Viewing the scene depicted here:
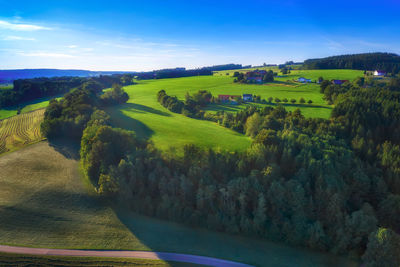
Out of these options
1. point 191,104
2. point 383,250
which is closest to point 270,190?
point 383,250

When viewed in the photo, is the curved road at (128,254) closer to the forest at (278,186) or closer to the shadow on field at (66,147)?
the forest at (278,186)

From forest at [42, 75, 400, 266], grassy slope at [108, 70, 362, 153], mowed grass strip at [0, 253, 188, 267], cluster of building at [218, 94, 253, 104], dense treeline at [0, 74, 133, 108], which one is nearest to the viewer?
mowed grass strip at [0, 253, 188, 267]

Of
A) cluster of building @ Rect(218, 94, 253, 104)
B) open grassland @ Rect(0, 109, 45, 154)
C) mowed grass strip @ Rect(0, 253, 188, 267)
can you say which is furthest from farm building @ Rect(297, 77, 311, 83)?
open grassland @ Rect(0, 109, 45, 154)

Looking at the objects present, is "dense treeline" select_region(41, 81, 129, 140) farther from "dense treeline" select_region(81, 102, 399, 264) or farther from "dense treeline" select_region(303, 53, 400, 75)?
"dense treeline" select_region(303, 53, 400, 75)

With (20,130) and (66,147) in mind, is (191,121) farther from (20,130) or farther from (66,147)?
(20,130)

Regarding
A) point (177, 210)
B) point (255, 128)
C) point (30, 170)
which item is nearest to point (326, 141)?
point (255, 128)

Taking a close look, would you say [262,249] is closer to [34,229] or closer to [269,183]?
[269,183]

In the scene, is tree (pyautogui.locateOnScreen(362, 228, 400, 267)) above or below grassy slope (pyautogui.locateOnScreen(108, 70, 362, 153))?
below
